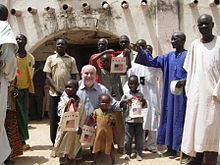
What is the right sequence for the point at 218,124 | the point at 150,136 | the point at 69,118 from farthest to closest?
the point at 150,136
the point at 69,118
the point at 218,124

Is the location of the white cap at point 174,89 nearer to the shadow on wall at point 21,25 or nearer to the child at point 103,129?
the child at point 103,129

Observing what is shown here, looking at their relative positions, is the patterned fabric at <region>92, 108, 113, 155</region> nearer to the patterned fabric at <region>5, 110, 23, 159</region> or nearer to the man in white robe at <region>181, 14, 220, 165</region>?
the man in white robe at <region>181, 14, 220, 165</region>

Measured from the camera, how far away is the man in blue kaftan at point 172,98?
511 cm

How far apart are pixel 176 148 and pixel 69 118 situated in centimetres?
148

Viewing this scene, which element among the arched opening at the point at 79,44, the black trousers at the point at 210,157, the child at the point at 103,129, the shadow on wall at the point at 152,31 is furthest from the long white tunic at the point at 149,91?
the arched opening at the point at 79,44

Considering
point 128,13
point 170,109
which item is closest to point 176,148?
point 170,109

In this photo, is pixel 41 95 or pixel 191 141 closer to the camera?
pixel 191 141

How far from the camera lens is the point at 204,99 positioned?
4449 mm

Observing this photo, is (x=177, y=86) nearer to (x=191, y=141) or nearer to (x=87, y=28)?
(x=191, y=141)

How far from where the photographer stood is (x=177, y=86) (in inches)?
194

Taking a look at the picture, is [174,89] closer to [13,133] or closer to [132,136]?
[132,136]

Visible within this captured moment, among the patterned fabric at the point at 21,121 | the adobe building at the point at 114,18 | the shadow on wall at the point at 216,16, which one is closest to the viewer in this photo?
the patterned fabric at the point at 21,121

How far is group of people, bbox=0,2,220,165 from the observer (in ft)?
14.5

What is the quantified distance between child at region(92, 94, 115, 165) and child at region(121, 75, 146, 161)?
30 cm
